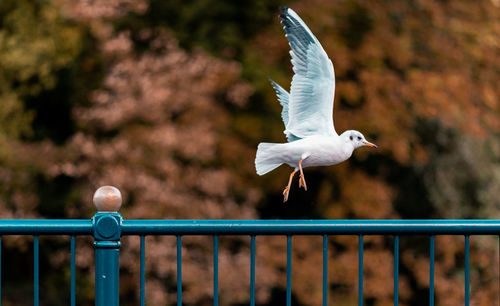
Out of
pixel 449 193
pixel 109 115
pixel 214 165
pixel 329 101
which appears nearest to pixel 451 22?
pixel 449 193

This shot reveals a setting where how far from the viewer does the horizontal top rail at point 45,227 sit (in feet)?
9.59

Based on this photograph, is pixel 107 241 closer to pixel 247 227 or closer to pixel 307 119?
pixel 247 227

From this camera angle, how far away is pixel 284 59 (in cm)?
1123

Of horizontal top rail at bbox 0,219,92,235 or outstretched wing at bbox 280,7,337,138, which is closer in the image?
horizontal top rail at bbox 0,219,92,235

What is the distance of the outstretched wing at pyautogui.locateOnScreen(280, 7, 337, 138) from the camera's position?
3.35m

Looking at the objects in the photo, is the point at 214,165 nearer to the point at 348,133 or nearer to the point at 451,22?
the point at 451,22

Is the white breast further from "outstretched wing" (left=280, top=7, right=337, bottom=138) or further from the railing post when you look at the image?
the railing post

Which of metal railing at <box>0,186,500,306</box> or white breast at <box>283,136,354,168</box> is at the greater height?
white breast at <box>283,136,354,168</box>

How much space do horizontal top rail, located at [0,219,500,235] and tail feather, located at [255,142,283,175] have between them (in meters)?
0.45

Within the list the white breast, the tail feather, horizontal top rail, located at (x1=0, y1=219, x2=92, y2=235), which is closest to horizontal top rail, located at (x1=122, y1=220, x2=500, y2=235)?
horizontal top rail, located at (x1=0, y1=219, x2=92, y2=235)

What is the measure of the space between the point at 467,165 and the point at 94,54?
5.56m

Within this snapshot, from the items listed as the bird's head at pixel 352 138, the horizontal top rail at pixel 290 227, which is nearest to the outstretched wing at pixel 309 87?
the bird's head at pixel 352 138

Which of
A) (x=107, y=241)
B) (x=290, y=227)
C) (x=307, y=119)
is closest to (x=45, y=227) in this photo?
(x=107, y=241)

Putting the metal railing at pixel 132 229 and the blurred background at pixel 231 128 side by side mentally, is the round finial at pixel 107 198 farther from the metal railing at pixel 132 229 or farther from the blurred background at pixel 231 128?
the blurred background at pixel 231 128
